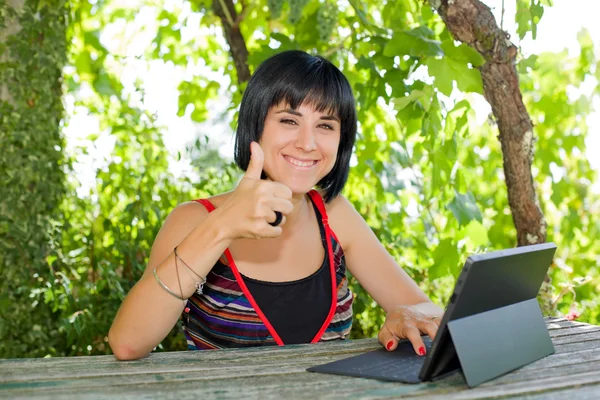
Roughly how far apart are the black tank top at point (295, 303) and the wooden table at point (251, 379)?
38 cm

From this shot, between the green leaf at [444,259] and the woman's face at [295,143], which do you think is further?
the green leaf at [444,259]

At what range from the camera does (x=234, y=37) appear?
334 centimetres

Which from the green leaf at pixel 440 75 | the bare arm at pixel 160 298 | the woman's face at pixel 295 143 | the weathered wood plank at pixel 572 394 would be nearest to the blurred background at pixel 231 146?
the green leaf at pixel 440 75

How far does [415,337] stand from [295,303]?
47cm

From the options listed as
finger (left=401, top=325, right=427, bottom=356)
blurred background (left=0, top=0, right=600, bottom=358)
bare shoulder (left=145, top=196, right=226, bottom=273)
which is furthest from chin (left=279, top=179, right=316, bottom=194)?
blurred background (left=0, top=0, right=600, bottom=358)

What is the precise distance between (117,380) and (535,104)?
2.73 meters

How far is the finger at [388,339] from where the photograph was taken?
1366 mm

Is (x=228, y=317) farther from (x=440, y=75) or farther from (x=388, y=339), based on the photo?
(x=440, y=75)

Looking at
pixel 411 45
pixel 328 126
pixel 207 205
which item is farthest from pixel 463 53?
pixel 207 205

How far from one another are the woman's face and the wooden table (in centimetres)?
51

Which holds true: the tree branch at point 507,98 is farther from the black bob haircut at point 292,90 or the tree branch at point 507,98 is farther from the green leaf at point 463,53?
the black bob haircut at point 292,90

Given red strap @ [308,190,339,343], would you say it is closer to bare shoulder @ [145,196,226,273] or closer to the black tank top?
the black tank top

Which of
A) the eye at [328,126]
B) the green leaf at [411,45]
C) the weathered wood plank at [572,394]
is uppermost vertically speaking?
the green leaf at [411,45]

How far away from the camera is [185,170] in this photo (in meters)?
3.15
